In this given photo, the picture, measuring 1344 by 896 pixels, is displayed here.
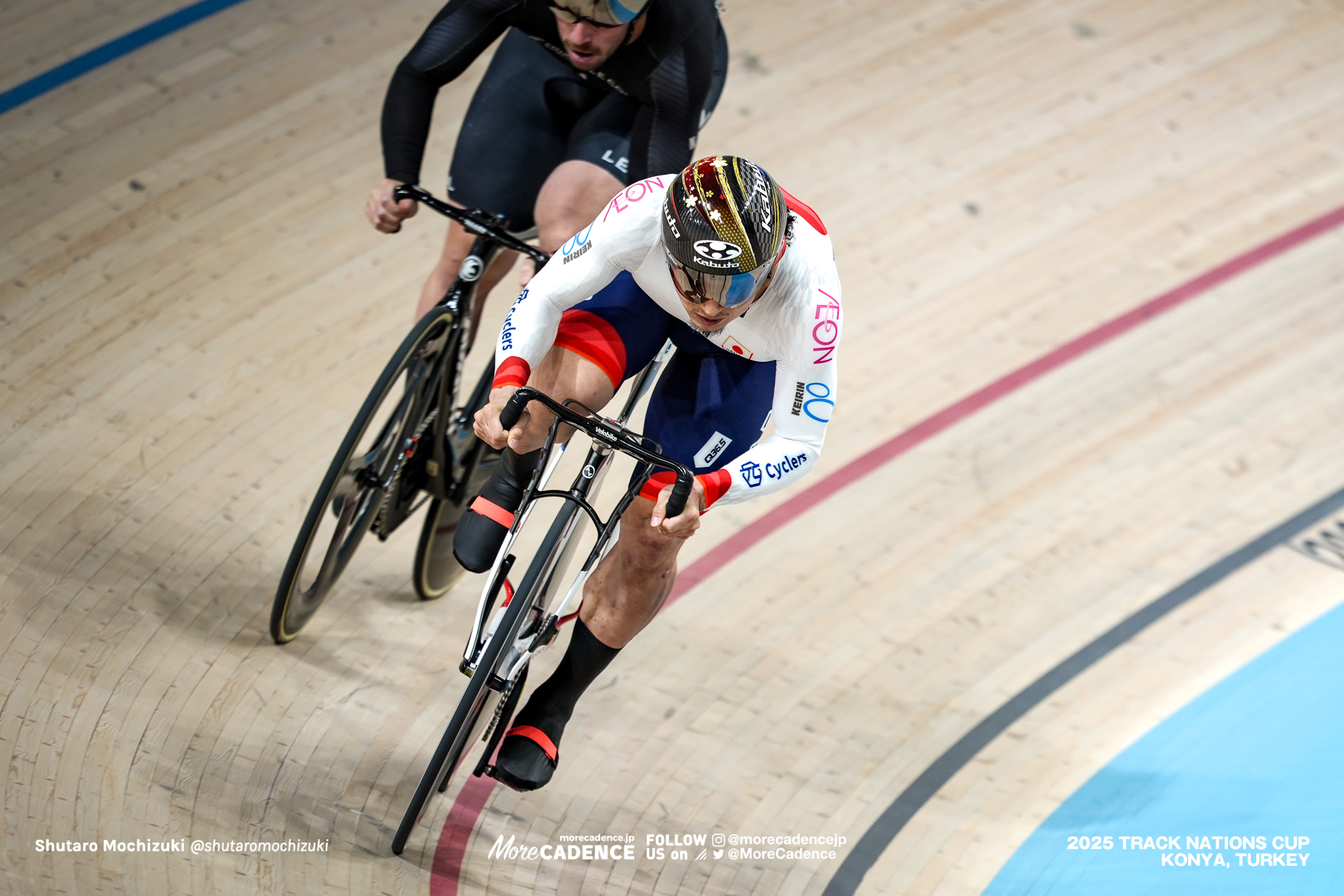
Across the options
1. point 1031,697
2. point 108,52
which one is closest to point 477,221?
point 1031,697

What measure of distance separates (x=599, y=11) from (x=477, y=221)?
0.56m

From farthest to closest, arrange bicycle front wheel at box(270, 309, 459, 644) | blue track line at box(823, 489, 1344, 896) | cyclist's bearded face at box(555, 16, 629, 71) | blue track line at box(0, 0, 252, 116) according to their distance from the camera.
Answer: blue track line at box(0, 0, 252, 116), blue track line at box(823, 489, 1344, 896), bicycle front wheel at box(270, 309, 459, 644), cyclist's bearded face at box(555, 16, 629, 71)

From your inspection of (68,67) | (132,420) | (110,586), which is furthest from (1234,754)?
(68,67)

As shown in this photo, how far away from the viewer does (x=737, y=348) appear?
252cm

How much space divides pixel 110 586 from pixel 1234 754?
2.85 meters

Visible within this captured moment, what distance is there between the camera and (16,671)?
2920 millimetres

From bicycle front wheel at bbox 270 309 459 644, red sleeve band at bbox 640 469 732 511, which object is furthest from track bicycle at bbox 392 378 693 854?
bicycle front wheel at bbox 270 309 459 644

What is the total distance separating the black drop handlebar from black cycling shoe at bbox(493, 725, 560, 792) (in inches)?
25.6

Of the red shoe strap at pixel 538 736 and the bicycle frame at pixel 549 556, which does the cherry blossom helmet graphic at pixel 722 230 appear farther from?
the red shoe strap at pixel 538 736

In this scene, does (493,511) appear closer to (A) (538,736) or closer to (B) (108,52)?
(A) (538,736)

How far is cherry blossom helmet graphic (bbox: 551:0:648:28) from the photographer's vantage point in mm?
2633

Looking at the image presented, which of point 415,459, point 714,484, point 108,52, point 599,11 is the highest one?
point 599,11

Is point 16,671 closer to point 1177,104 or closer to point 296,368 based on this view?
point 296,368

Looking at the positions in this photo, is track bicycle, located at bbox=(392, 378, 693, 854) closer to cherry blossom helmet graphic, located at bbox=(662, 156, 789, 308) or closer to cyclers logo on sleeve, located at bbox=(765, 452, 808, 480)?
cyclers logo on sleeve, located at bbox=(765, 452, 808, 480)
